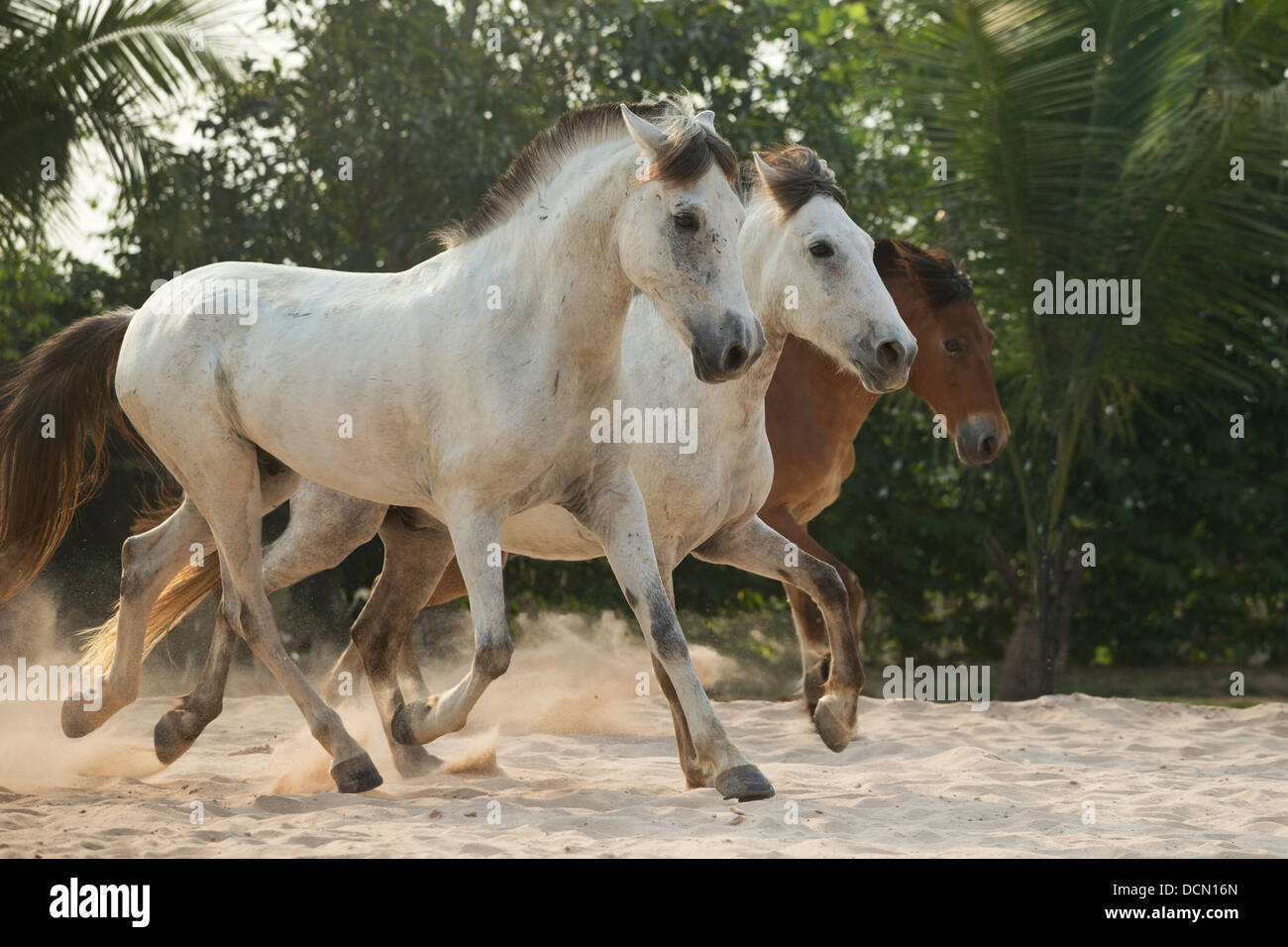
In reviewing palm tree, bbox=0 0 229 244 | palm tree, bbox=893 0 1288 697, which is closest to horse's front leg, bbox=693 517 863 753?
palm tree, bbox=893 0 1288 697

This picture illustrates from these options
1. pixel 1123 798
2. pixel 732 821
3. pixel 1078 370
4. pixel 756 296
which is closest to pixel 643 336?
pixel 756 296

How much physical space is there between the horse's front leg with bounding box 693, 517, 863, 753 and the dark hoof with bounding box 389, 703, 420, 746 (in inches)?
51.6

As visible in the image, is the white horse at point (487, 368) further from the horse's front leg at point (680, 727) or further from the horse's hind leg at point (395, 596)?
the horse's hind leg at point (395, 596)

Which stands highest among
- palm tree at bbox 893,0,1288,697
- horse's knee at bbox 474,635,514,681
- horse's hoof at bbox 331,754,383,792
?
palm tree at bbox 893,0,1288,697

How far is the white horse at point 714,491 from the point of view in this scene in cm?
459

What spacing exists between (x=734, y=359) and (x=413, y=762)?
2.17m

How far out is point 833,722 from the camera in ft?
17.6

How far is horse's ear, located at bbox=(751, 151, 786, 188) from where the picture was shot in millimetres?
4762

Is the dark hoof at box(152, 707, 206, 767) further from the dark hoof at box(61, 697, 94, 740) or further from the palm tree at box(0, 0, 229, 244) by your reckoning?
the palm tree at box(0, 0, 229, 244)

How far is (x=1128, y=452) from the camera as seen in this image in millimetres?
9516

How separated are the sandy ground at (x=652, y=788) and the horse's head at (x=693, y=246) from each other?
130 centimetres

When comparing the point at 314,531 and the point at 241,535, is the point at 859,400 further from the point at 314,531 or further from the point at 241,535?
the point at 241,535

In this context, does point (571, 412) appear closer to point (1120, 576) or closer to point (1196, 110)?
point (1196, 110)

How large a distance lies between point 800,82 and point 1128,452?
350cm
